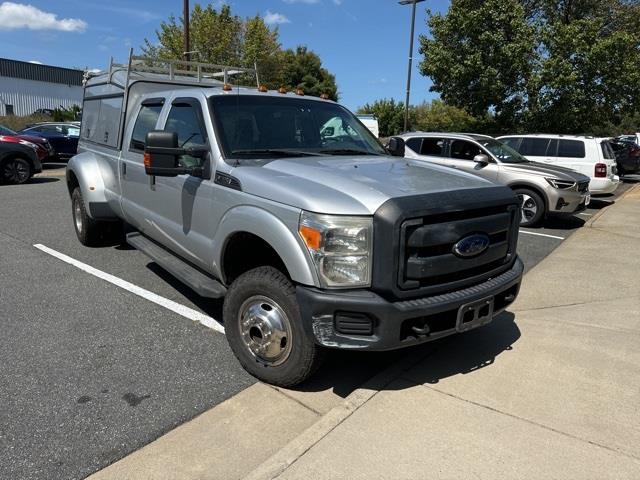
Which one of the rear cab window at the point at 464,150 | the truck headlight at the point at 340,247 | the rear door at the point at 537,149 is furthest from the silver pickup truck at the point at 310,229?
the rear door at the point at 537,149

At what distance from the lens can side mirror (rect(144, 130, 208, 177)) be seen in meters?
3.66

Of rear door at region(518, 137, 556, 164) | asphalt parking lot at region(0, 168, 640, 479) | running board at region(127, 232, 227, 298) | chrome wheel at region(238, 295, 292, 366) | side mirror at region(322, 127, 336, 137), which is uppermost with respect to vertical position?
rear door at region(518, 137, 556, 164)

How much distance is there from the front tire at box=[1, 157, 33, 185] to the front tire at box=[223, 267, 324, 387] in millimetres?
12125

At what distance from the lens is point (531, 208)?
9859 millimetres

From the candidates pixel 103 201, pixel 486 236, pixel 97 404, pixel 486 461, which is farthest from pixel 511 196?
pixel 103 201

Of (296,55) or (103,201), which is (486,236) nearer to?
(103,201)

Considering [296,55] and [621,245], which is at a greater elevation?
[296,55]

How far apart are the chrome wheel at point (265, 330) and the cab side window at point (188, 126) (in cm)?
124

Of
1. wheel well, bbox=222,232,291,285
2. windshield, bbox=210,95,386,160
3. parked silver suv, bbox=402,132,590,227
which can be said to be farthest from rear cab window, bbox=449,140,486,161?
wheel well, bbox=222,232,291,285

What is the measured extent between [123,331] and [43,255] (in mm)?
2986

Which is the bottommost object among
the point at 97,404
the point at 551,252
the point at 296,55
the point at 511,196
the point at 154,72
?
the point at 97,404

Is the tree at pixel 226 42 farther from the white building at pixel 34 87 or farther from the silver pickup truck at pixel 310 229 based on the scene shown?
the white building at pixel 34 87

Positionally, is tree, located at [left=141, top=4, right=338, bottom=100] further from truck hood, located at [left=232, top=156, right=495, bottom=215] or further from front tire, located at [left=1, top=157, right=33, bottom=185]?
truck hood, located at [left=232, top=156, right=495, bottom=215]

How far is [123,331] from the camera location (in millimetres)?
4309
